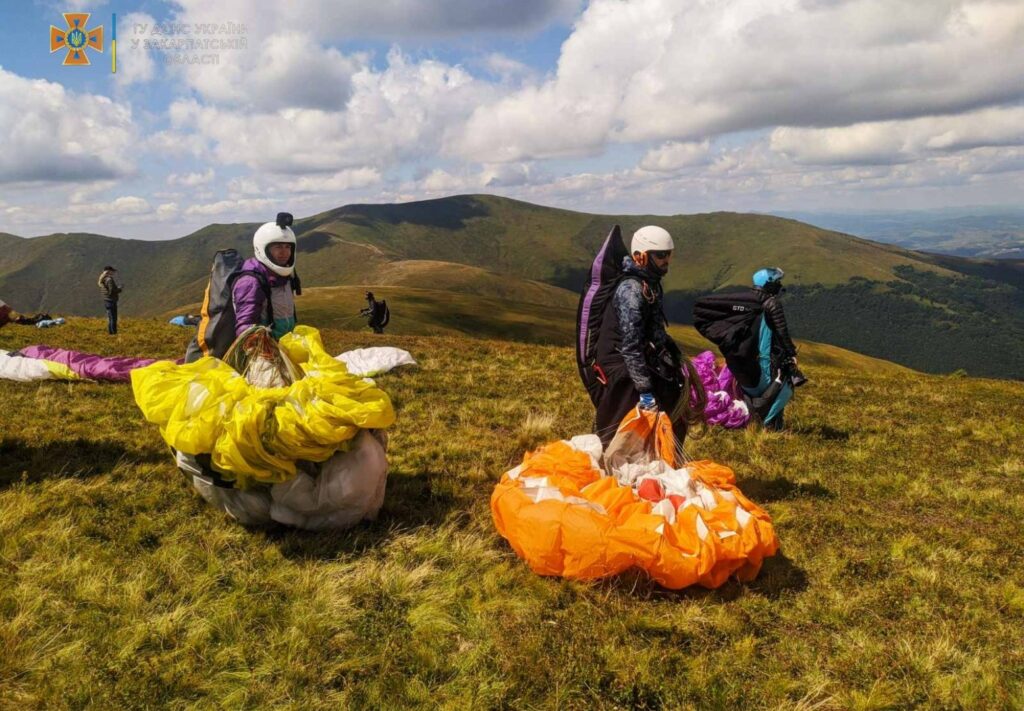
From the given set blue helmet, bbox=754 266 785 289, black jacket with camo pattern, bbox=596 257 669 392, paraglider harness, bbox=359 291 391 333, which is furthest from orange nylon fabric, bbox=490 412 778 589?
paraglider harness, bbox=359 291 391 333

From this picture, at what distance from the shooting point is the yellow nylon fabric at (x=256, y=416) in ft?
17.5

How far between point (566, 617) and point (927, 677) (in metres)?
2.85

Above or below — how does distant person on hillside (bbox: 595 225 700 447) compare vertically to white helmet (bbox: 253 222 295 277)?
below

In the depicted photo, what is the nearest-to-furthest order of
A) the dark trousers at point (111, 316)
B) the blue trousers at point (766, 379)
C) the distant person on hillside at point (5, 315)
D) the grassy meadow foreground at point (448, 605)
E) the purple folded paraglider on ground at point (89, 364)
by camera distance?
the grassy meadow foreground at point (448, 605) → the distant person on hillside at point (5, 315) → the blue trousers at point (766, 379) → the purple folded paraglider on ground at point (89, 364) → the dark trousers at point (111, 316)

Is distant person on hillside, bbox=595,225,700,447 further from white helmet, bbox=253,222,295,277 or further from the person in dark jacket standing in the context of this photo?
the person in dark jacket standing

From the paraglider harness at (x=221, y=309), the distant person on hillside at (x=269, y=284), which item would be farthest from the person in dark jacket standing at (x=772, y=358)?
the paraglider harness at (x=221, y=309)

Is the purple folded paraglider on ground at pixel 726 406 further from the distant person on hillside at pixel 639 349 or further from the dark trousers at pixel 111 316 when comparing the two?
the dark trousers at pixel 111 316

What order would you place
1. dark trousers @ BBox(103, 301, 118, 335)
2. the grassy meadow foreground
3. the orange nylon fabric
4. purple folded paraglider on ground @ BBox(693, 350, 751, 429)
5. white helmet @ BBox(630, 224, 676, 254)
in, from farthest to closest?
dark trousers @ BBox(103, 301, 118, 335) < purple folded paraglider on ground @ BBox(693, 350, 751, 429) < white helmet @ BBox(630, 224, 676, 254) < the orange nylon fabric < the grassy meadow foreground

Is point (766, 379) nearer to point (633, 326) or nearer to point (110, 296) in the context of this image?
point (633, 326)

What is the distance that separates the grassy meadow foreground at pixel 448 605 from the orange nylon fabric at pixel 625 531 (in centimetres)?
26

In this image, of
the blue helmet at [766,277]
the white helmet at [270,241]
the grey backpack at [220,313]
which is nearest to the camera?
the white helmet at [270,241]

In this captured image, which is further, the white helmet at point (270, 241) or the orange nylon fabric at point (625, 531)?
the white helmet at point (270, 241)

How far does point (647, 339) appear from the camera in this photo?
22.9 ft

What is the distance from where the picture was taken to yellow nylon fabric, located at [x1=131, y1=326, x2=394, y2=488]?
5.34 meters
